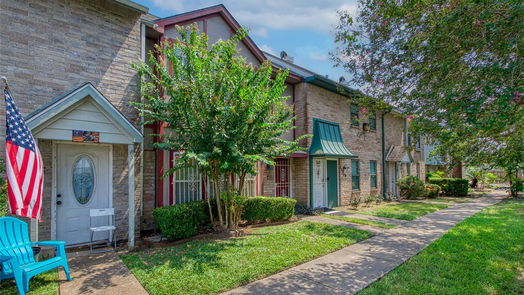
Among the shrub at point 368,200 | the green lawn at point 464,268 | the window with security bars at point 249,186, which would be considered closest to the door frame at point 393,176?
the shrub at point 368,200

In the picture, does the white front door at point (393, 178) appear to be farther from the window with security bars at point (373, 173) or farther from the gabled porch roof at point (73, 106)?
the gabled porch roof at point (73, 106)

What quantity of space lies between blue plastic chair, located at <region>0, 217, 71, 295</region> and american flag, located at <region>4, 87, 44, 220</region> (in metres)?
0.39

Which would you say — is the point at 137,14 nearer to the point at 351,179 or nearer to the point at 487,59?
the point at 487,59

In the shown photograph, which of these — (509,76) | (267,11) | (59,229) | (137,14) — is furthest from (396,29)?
(59,229)

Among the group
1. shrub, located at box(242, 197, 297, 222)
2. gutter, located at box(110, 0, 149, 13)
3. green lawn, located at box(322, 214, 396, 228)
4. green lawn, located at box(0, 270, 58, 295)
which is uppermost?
gutter, located at box(110, 0, 149, 13)

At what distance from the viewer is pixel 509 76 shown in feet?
13.7

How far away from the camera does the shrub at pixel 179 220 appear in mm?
6762

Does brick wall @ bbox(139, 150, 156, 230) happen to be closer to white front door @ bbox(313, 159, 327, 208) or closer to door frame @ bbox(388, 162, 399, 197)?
white front door @ bbox(313, 159, 327, 208)

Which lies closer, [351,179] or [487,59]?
[487,59]

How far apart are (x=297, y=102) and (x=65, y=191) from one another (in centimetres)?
934

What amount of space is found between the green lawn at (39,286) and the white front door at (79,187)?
191 centimetres

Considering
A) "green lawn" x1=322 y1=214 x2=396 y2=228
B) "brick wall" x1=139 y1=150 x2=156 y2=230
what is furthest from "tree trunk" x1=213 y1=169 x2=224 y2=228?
"green lawn" x1=322 y1=214 x2=396 y2=228

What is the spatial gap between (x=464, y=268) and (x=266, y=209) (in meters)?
5.48

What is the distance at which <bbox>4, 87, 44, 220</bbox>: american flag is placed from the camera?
14.1 feet
